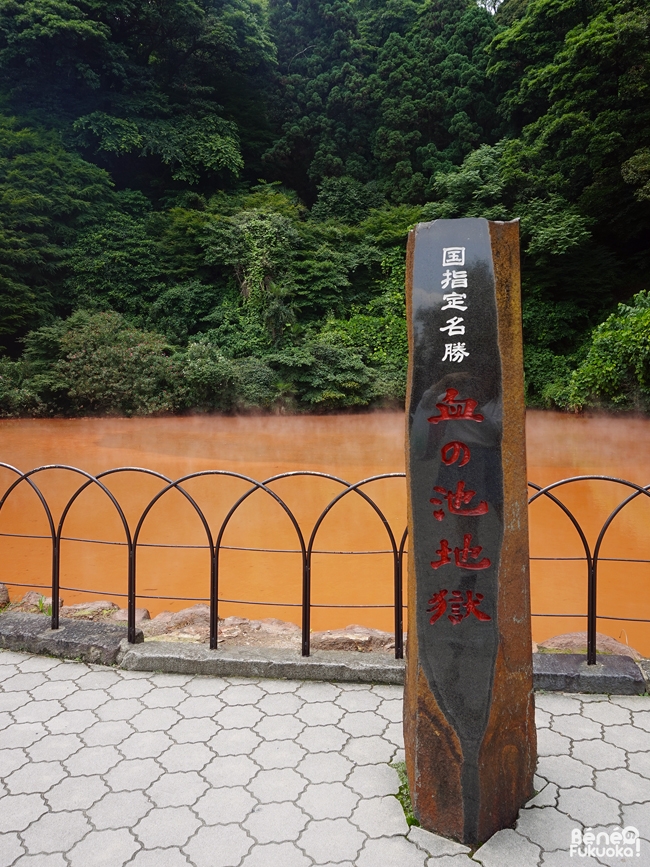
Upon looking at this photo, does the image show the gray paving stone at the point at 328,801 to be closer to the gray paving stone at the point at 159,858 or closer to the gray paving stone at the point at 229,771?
the gray paving stone at the point at 229,771

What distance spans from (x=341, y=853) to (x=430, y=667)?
2.15 feet

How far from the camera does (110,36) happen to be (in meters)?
17.2

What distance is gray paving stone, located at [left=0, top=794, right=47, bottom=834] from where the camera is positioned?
7.04 feet

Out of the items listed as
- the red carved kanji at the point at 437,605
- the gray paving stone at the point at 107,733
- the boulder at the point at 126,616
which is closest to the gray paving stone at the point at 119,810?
the gray paving stone at the point at 107,733

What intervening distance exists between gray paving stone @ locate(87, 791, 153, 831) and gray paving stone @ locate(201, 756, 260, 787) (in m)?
0.25

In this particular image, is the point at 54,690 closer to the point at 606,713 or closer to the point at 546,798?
the point at 546,798

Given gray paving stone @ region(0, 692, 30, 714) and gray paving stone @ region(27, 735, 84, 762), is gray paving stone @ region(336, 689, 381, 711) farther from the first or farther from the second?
gray paving stone @ region(27, 735, 84, 762)

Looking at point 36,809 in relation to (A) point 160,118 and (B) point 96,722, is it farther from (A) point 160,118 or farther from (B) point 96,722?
(A) point 160,118

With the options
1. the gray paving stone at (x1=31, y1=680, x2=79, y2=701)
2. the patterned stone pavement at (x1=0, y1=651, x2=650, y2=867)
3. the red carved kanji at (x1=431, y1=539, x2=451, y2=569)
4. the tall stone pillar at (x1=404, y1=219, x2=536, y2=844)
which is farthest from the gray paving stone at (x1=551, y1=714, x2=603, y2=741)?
the gray paving stone at (x1=31, y1=680, x2=79, y2=701)

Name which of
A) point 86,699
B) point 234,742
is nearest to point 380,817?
point 234,742

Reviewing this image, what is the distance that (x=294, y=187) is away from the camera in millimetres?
20578

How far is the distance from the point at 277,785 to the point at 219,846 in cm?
35

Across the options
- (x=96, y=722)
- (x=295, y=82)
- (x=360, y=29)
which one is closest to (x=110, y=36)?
(x=295, y=82)

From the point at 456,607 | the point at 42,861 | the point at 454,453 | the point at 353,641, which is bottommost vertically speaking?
the point at 42,861
